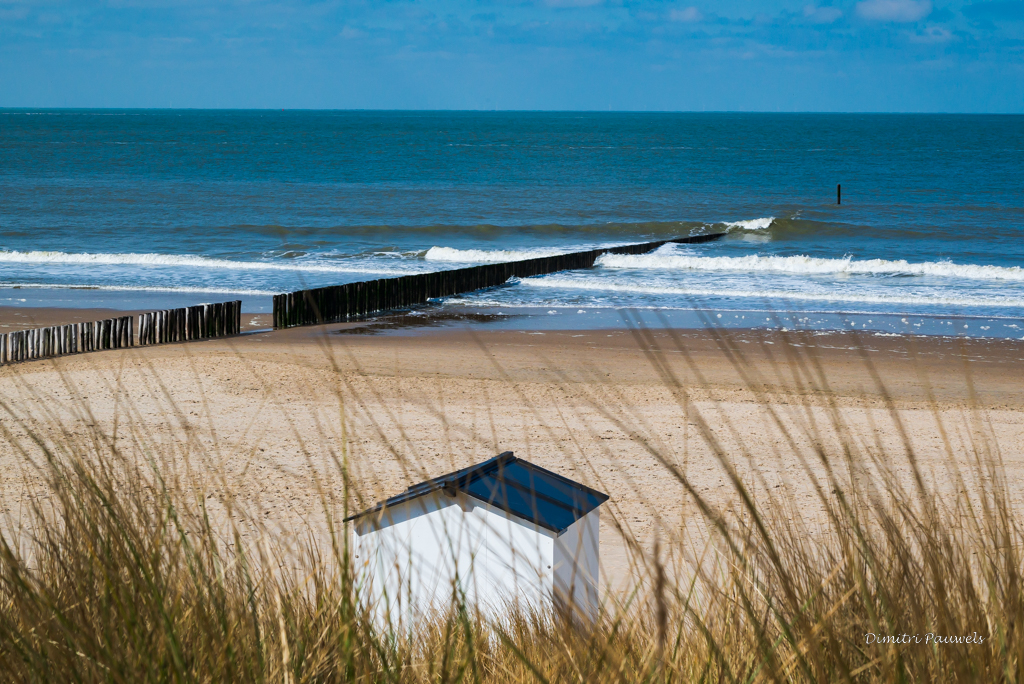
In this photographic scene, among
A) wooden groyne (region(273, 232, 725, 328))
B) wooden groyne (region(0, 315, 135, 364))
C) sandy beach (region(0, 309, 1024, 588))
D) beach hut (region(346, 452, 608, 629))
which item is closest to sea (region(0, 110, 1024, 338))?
wooden groyne (region(273, 232, 725, 328))

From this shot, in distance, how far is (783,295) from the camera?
21.5m

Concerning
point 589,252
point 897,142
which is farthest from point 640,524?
point 897,142

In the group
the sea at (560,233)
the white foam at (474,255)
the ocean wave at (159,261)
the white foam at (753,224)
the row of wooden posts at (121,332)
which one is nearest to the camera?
the row of wooden posts at (121,332)

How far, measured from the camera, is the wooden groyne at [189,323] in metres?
14.4

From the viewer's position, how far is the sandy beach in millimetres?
7117

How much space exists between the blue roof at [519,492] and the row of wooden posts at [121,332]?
10.9 meters

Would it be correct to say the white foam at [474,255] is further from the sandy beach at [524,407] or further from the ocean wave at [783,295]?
the sandy beach at [524,407]

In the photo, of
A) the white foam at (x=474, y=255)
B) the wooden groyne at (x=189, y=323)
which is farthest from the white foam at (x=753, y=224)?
the wooden groyne at (x=189, y=323)

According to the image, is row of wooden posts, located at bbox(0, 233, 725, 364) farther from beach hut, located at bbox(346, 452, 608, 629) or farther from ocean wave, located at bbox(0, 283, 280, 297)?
beach hut, located at bbox(346, 452, 608, 629)

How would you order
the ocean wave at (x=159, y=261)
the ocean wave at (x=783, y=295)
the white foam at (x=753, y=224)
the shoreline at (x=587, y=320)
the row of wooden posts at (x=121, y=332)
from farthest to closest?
the white foam at (x=753, y=224) < the ocean wave at (x=159, y=261) < the ocean wave at (x=783, y=295) < the shoreline at (x=587, y=320) < the row of wooden posts at (x=121, y=332)

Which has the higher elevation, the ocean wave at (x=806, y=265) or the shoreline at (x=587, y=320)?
the ocean wave at (x=806, y=265)

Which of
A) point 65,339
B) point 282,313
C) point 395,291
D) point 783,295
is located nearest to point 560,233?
point 783,295

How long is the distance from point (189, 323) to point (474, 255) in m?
16.3

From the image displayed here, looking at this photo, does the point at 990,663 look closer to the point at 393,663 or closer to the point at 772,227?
the point at 393,663
